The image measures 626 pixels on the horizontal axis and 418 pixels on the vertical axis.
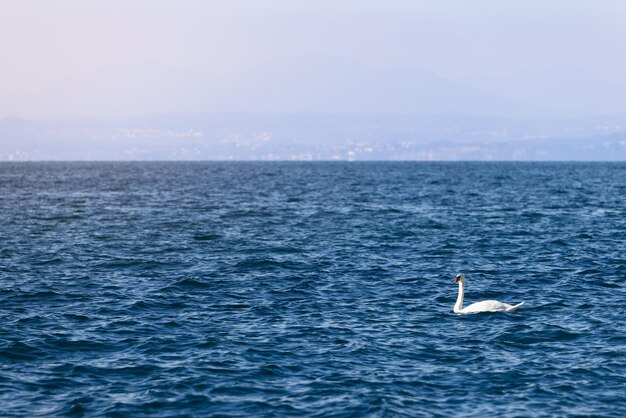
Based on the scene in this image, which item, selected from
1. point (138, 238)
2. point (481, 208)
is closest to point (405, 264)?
point (138, 238)

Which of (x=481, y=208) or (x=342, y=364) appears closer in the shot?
(x=342, y=364)

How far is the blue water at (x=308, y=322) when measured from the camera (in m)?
20.2

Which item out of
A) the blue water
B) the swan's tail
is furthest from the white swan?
the blue water

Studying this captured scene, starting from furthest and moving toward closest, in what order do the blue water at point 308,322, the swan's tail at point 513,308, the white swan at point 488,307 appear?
1. the white swan at point 488,307
2. the swan's tail at point 513,308
3. the blue water at point 308,322

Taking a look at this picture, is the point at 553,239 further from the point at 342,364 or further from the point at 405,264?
the point at 342,364

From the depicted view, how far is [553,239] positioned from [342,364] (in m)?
29.8

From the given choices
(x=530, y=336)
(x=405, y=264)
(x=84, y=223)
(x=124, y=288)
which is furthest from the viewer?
(x=84, y=223)

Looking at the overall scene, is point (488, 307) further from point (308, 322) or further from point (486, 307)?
point (308, 322)

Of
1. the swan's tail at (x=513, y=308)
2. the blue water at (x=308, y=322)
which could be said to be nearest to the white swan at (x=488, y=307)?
the swan's tail at (x=513, y=308)

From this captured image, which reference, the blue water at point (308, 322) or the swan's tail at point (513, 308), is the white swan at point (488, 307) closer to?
the swan's tail at point (513, 308)

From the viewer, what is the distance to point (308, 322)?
27.5 meters

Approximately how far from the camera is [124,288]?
33.4 m

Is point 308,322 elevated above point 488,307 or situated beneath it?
situated beneath

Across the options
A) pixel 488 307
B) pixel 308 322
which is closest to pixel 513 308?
pixel 488 307
